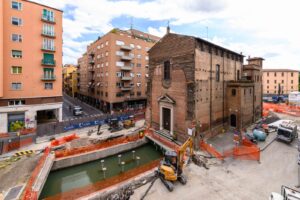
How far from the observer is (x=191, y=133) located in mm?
16266

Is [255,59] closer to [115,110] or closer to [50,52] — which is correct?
[115,110]

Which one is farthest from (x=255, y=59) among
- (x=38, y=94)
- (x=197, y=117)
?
(x=38, y=94)

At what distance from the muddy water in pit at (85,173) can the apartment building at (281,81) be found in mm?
62355

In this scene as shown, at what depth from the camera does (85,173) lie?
15086 millimetres

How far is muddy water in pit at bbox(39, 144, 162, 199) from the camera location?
13109 mm

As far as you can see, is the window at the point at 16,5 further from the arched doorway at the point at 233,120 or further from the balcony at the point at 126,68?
the arched doorway at the point at 233,120

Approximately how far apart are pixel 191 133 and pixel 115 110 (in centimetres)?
2227

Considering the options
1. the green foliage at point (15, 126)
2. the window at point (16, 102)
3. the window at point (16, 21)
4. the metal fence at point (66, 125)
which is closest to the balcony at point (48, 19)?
the window at point (16, 21)

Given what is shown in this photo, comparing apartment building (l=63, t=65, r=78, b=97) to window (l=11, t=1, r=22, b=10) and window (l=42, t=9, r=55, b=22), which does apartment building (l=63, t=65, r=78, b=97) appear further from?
window (l=11, t=1, r=22, b=10)

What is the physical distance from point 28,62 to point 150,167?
2274 cm

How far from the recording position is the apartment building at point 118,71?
34.4 meters

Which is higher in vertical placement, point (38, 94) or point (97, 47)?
point (97, 47)

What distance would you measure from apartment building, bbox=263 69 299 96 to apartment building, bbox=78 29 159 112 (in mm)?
50296

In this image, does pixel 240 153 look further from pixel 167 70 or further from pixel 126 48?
pixel 126 48
